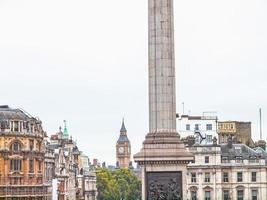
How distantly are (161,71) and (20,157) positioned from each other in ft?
153

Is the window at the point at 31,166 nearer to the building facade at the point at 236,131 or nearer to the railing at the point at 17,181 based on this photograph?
the railing at the point at 17,181

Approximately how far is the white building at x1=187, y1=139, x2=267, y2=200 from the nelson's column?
4183cm

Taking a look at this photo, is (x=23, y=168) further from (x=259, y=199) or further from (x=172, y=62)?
(x=172, y=62)

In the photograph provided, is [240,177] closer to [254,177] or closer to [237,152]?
Result: [254,177]

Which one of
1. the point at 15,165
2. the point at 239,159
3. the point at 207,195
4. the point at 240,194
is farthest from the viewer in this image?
the point at 15,165

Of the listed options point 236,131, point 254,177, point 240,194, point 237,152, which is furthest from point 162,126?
point 236,131

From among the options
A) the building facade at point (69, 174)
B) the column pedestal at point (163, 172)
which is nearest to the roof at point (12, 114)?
the building facade at point (69, 174)

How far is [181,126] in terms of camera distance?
104 meters

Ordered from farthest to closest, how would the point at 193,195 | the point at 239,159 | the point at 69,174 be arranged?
the point at 69,174, the point at 239,159, the point at 193,195

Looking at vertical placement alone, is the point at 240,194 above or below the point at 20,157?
below

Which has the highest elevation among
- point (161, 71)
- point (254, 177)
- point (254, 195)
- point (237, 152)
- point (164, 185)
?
point (161, 71)

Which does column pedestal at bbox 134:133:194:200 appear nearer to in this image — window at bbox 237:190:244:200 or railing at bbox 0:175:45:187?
window at bbox 237:190:244:200

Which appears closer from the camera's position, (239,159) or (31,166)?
(239,159)

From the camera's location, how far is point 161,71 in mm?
44125
